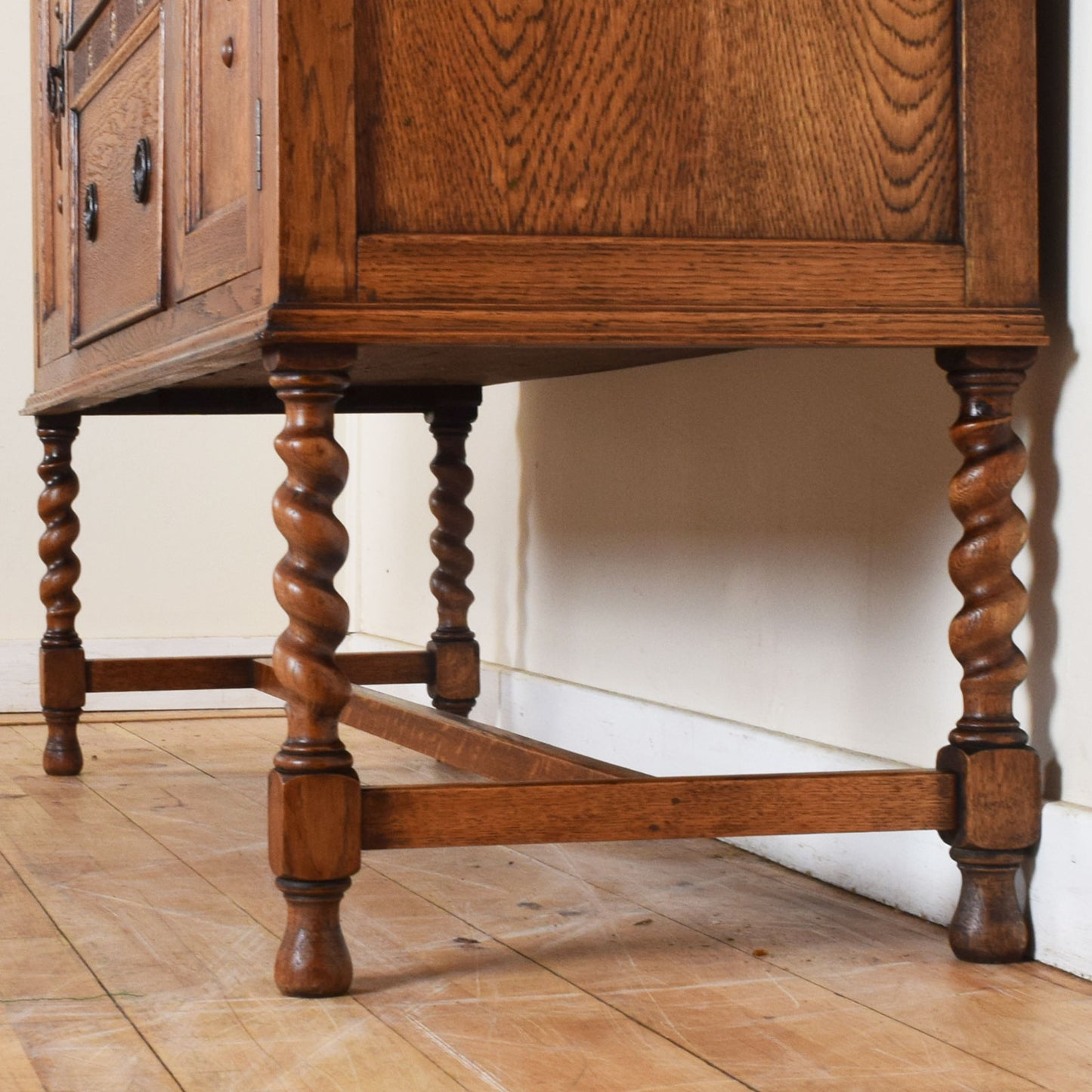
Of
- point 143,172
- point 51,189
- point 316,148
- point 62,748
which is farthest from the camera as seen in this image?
point 62,748

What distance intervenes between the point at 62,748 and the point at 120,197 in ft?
3.09

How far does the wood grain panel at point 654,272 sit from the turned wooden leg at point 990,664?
8 centimetres

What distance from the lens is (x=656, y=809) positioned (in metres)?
1.28

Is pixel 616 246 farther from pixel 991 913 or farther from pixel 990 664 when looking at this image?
pixel 991 913

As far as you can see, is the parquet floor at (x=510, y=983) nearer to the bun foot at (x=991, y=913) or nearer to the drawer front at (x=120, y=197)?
the bun foot at (x=991, y=913)

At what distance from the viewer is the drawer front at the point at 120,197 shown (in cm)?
157

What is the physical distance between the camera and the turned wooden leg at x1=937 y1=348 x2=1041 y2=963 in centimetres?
130

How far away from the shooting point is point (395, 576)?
3260 mm

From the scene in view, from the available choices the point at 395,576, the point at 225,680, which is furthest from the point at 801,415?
the point at 395,576

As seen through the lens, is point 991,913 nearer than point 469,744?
Yes

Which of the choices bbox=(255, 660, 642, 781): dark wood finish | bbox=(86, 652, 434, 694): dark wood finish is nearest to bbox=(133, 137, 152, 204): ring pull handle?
bbox=(255, 660, 642, 781): dark wood finish

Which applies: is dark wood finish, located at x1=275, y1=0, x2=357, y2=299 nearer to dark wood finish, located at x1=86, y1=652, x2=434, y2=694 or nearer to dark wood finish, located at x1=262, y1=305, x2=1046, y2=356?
dark wood finish, located at x1=262, y1=305, x2=1046, y2=356

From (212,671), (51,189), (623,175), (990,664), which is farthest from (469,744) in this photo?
(51,189)

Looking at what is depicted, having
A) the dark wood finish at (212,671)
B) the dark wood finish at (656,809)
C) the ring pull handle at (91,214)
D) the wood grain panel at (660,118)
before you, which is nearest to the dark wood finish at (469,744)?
the dark wood finish at (656,809)
